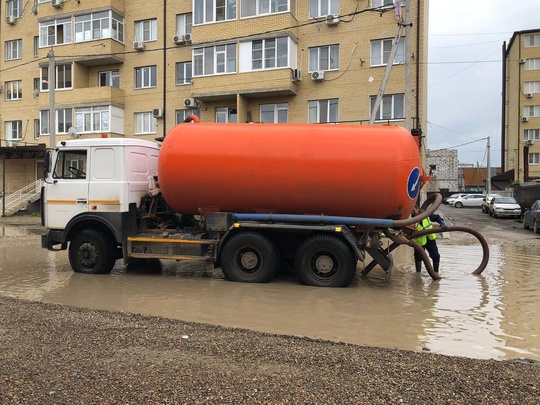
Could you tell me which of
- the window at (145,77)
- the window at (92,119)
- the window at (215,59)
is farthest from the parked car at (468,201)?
the window at (92,119)

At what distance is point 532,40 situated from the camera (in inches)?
2002

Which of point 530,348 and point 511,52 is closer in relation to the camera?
point 530,348

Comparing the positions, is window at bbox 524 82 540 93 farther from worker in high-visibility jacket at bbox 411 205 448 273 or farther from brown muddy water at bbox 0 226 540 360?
worker in high-visibility jacket at bbox 411 205 448 273

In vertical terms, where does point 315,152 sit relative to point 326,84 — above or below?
below

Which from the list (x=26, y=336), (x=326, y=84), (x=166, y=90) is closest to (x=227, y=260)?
(x=26, y=336)

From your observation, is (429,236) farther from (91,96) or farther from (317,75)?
(91,96)

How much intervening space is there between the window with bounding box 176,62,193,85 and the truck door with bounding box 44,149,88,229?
18.8 m

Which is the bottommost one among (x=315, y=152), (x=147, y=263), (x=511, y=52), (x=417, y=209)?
(x=147, y=263)

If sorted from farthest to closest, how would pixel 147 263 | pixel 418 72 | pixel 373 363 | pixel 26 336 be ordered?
pixel 418 72
pixel 147 263
pixel 26 336
pixel 373 363

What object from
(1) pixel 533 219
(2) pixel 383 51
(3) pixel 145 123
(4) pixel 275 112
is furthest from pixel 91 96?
(1) pixel 533 219

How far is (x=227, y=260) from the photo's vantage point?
9336mm

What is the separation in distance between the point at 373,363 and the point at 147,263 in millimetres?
8461

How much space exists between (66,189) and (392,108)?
17250 millimetres

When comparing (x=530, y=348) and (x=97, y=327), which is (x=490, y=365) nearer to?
(x=530, y=348)
